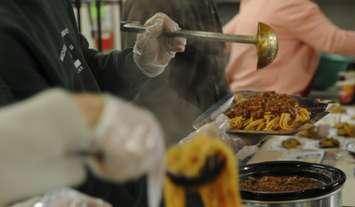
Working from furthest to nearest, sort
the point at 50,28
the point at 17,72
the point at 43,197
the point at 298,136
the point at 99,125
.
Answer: the point at 298,136 → the point at 50,28 → the point at 17,72 → the point at 43,197 → the point at 99,125

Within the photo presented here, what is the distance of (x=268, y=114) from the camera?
5.59ft

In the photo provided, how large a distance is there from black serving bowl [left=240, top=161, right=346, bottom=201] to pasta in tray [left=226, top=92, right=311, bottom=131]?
0.27m

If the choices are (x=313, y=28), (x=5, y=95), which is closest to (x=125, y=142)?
(x=5, y=95)

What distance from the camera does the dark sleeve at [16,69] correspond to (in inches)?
38.8

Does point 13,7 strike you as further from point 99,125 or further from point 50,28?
point 99,125

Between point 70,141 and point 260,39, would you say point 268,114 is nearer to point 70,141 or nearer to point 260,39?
point 260,39

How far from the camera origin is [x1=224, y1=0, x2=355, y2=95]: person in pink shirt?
2.39 metres

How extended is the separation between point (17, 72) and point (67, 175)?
561mm

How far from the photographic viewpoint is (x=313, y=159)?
167 cm

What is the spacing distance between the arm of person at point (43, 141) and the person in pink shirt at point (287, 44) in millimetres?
1946

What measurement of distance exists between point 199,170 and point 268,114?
115 cm

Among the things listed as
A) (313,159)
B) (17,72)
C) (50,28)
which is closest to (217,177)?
(17,72)

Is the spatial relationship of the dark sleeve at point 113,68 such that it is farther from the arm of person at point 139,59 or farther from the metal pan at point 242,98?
the metal pan at point 242,98

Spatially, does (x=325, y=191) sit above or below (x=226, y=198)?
below
